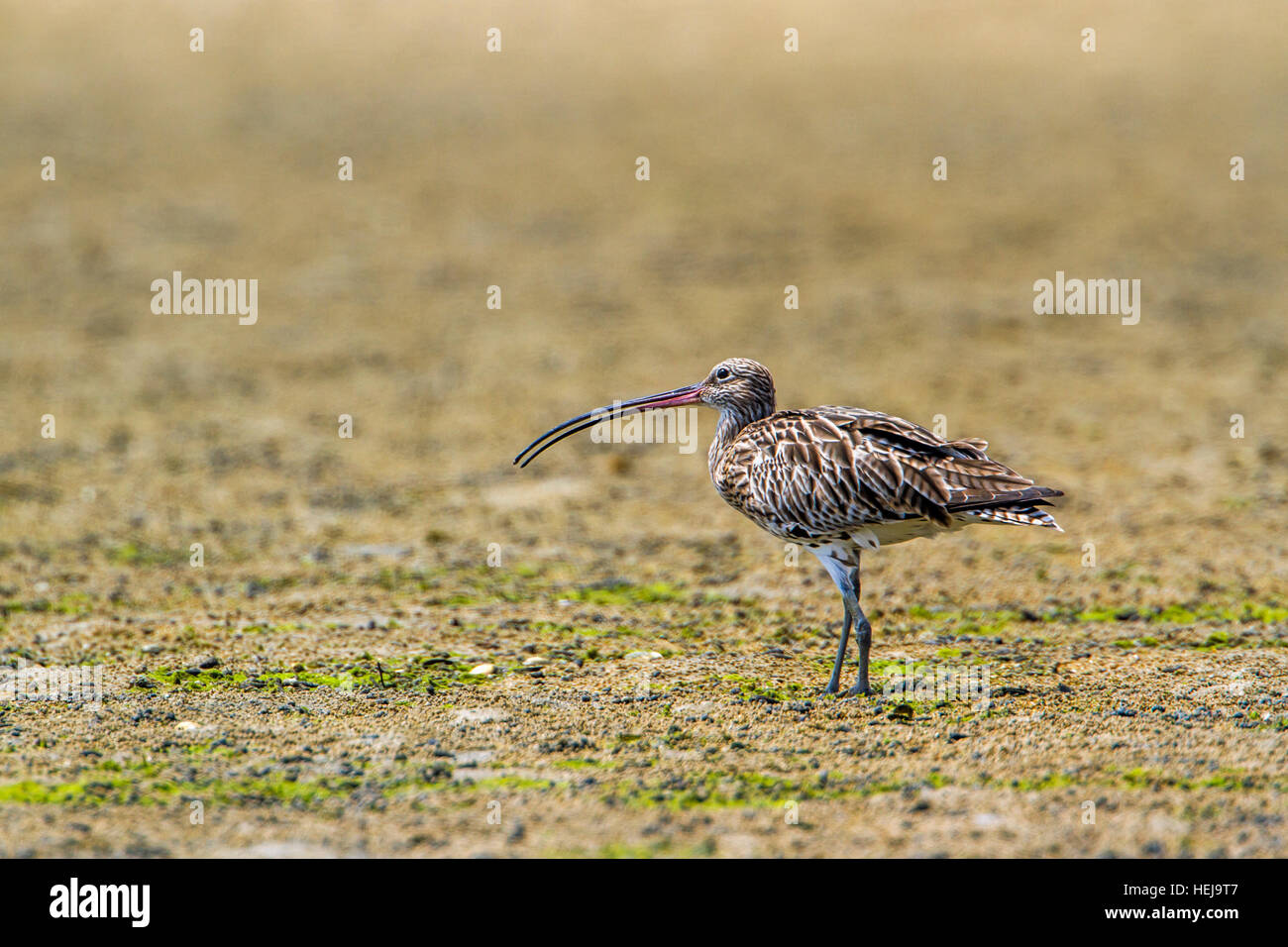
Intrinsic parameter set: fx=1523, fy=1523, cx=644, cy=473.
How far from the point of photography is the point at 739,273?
1755 centimetres

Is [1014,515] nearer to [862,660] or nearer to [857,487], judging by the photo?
[857,487]

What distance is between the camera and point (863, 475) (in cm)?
682

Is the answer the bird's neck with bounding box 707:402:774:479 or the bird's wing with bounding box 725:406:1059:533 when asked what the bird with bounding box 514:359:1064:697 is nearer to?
the bird's wing with bounding box 725:406:1059:533

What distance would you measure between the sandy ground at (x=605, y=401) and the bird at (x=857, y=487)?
688 millimetres

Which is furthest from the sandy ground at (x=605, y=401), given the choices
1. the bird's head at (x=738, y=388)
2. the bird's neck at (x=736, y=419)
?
the bird's head at (x=738, y=388)

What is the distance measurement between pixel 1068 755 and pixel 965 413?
23.0 feet

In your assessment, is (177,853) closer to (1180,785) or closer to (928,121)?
(1180,785)

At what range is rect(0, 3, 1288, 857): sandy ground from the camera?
598 centimetres

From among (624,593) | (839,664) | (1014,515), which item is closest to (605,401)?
(624,593)

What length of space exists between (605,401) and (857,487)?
6755mm

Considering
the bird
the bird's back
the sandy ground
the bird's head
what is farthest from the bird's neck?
the sandy ground

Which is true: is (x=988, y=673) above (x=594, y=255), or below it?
below

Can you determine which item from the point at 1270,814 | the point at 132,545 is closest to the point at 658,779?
the point at 1270,814
